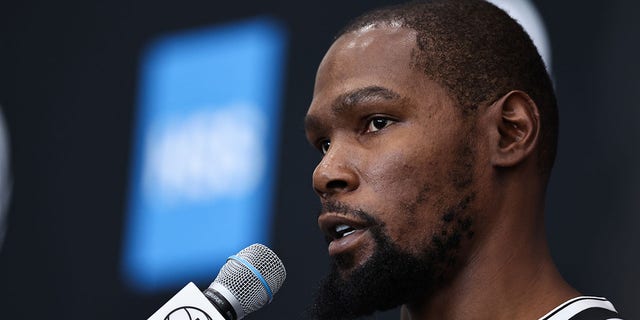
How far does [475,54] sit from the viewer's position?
1.81m

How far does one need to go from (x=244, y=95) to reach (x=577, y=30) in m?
0.98

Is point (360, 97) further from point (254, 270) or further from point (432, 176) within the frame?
point (254, 270)

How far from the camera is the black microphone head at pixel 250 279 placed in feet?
5.17

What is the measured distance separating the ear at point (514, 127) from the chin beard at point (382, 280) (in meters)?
0.20

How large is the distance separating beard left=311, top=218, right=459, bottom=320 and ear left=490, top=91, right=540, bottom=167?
18 centimetres

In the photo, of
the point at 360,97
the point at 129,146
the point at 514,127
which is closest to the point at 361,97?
the point at 360,97

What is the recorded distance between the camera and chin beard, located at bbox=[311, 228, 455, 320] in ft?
5.57

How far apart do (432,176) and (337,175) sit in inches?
6.4

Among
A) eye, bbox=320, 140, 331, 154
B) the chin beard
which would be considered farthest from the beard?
eye, bbox=320, 140, 331, 154

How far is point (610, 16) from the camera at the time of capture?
2.53m

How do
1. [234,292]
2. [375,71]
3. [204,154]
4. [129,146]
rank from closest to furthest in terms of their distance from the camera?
[234,292] → [375,71] → [204,154] → [129,146]

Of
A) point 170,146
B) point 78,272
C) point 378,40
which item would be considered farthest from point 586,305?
point 78,272

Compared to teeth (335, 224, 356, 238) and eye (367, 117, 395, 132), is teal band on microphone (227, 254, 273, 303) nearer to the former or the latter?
teeth (335, 224, 356, 238)

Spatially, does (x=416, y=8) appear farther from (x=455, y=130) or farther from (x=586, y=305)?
(x=586, y=305)
